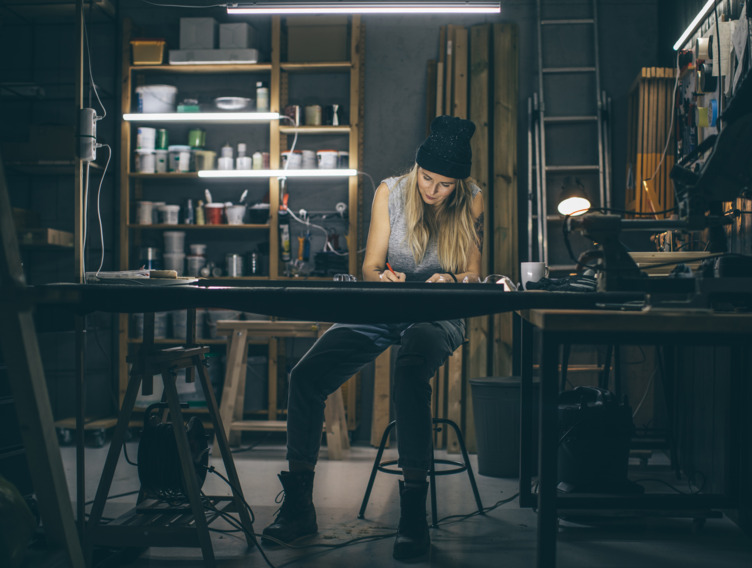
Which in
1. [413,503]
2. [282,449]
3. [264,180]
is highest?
[264,180]

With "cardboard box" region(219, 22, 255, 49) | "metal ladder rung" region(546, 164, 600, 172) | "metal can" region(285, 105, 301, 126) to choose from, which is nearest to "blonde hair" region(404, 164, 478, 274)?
"metal ladder rung" region(546, 164, 600, 172)

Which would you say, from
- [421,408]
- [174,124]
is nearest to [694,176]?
[421,408]

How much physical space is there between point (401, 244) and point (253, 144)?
6.79 feet

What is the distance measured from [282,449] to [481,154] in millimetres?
2147

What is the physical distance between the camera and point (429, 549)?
2188 millimetres

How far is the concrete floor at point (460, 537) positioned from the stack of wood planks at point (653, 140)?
1.87 meters

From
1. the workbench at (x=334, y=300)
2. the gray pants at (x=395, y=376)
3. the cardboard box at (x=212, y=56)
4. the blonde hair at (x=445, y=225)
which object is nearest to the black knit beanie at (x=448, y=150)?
the blonde hair at (x=445, y=225)

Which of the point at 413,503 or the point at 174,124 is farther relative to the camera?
the point at 174,124

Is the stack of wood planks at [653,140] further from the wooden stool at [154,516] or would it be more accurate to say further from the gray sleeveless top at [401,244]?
the wooden stool at [154,516]

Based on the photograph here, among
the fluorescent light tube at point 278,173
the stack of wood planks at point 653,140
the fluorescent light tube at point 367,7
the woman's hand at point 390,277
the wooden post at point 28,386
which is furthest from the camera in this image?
the fluorescent light tube at point 278,173

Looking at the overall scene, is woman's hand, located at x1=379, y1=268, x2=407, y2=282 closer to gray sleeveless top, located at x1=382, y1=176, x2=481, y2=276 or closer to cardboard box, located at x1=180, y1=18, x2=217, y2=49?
gray sleeveless top, located at x1=382, y1=176, x2=481, y2=276

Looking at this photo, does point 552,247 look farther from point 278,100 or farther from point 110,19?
point 110,19

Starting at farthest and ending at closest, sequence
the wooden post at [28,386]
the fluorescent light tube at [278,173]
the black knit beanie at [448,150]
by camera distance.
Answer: the fluorescent light tube at [278,173] → the black knit beanie at [448,150] → the wooden post at [28,386]

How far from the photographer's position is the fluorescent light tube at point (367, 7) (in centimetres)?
357
